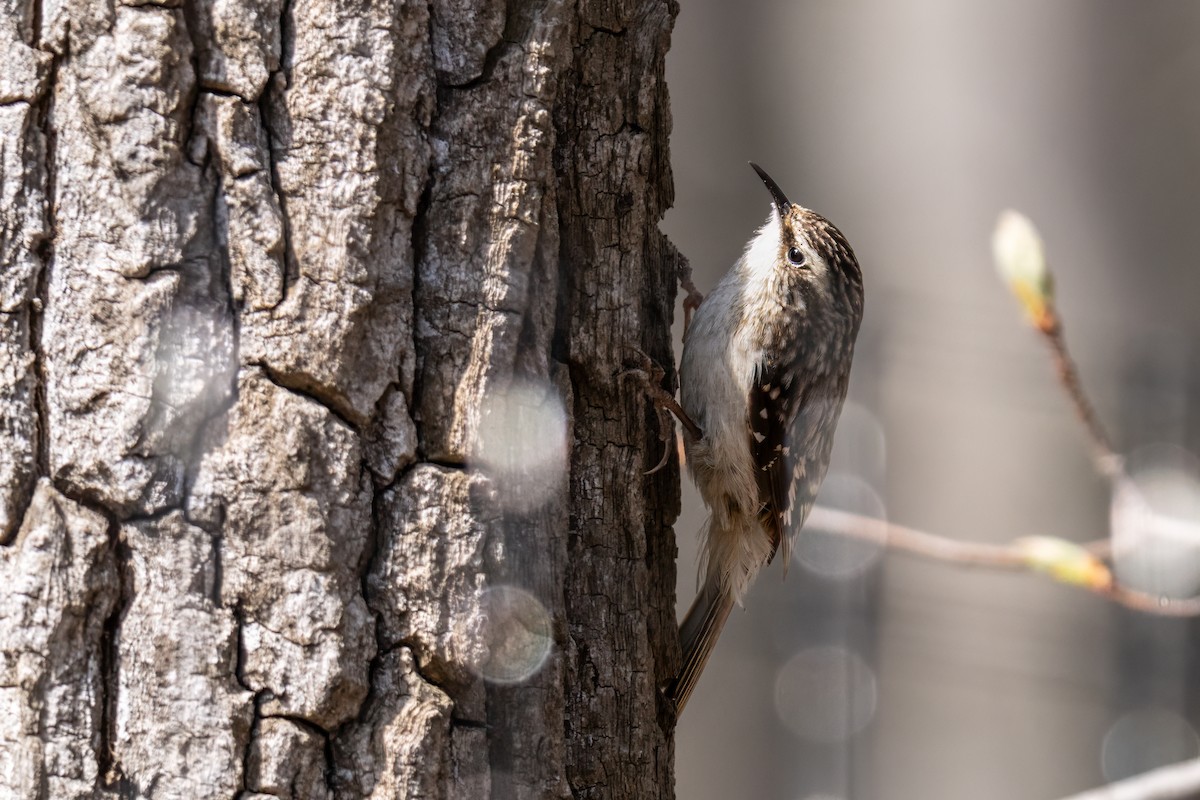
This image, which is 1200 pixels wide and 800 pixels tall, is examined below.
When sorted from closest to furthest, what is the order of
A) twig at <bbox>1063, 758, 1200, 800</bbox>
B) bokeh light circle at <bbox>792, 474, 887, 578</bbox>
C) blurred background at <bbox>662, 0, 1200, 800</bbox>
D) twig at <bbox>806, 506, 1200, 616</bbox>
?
twig at <bbox>1063, 758, 1200, 800</bbox> → twig at <bbox>806, 506, 1200, 616</bbox> → bokeh light circle at <bbox>792, 474, 887, 578</bbox> → blurred background at <bbox>662, 0, 1200, 800</bbox>

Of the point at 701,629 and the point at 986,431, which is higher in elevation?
the point at 986,431

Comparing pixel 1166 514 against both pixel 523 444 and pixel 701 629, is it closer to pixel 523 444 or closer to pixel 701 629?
pixel 701 629

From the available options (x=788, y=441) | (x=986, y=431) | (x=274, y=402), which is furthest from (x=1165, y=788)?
(x=986, y=431)

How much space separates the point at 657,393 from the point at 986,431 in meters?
3.80

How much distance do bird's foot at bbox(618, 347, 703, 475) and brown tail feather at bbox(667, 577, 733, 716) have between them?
1.47 ft

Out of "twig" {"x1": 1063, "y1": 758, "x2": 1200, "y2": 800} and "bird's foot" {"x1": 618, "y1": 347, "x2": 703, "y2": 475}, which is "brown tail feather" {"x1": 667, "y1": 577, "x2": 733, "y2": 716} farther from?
"twig" {"x1": 1063, "y1": 758, "x2": 1200, "y2": 800}

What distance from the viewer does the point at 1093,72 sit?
5.41 meters

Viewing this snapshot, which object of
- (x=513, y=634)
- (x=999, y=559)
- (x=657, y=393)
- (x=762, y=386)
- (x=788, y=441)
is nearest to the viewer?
(x=513, y=634)

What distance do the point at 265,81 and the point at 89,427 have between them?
46 cm

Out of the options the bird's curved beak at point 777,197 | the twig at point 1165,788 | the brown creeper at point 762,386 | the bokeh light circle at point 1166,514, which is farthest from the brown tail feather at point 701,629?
the bokeh light circle at point 1166,514

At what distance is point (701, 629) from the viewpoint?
251 cm

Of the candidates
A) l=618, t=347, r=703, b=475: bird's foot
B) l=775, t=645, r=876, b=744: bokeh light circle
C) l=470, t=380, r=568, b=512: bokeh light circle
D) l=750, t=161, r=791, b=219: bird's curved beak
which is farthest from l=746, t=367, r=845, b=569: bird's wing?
l=775, t=645, r=876, b=744: bokeh light circle

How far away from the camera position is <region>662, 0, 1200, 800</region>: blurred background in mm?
5250

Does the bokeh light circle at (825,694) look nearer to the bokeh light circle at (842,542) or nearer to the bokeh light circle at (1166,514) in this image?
the bokeh light circle at (842,542)
